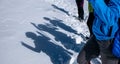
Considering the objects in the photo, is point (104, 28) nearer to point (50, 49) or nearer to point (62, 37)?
point (50, 49)

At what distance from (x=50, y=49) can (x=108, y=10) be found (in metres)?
3.15

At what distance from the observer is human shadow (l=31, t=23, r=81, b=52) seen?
6.26 metres

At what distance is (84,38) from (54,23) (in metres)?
1.85

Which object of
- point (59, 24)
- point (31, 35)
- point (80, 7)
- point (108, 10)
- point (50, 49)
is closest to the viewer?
point (108, 10)

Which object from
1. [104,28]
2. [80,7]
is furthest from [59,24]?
[104,28]

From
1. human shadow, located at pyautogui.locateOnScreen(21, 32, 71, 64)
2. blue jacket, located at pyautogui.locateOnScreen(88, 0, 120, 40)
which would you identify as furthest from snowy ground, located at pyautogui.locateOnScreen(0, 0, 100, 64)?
blue jacket, located at pyautogui.locateOnScreen(88, 0, 120, 40)

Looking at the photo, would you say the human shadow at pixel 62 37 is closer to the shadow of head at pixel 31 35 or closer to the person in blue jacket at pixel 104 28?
the shadow of head at pixel 31 35

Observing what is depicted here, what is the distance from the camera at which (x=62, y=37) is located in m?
7.00

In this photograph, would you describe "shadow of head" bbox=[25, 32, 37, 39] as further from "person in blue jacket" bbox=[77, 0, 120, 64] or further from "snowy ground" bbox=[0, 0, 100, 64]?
"person in blue jacket" bbox=[77, 0, 120, 64]

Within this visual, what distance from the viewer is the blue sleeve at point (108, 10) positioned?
3.16 metres

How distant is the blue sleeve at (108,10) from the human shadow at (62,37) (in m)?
2.89

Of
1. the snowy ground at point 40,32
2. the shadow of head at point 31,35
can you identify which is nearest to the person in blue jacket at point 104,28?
the snowy ground at point 40,32

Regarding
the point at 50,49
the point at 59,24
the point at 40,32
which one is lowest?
the point at 59,24

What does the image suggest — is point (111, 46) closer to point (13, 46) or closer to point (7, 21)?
point (13, 46)
